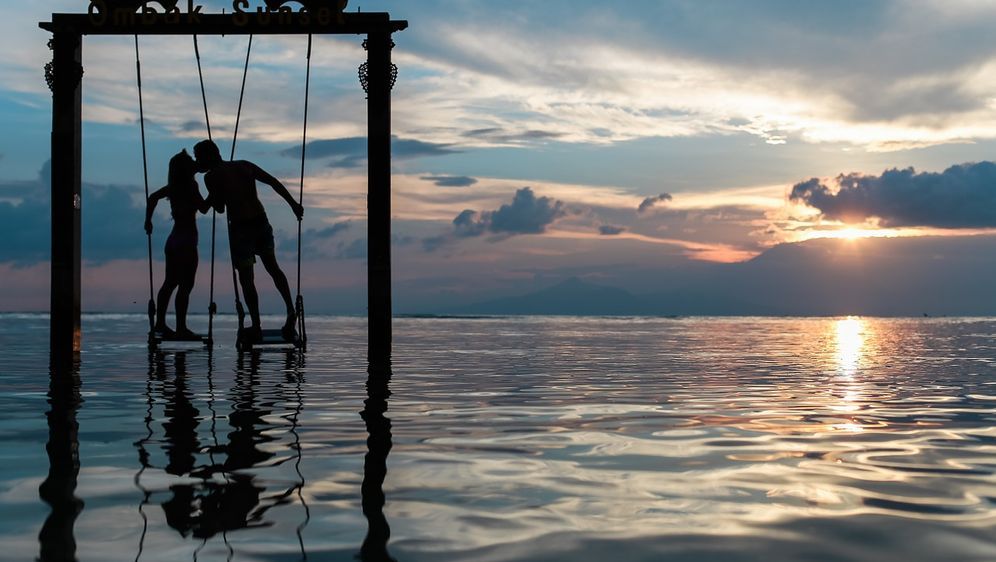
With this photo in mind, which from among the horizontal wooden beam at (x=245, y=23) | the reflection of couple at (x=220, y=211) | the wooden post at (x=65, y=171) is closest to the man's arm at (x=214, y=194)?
the reflection of couple at (x=220, y=211)

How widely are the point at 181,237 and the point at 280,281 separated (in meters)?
1.77

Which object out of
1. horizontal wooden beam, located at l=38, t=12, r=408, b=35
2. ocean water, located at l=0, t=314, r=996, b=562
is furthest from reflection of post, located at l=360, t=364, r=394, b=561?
horizontal wooden beam, located at l=38, t=12, r=408, b=35

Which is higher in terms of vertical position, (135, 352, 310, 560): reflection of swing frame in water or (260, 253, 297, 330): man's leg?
(260, 253, 297, 330): man's leg

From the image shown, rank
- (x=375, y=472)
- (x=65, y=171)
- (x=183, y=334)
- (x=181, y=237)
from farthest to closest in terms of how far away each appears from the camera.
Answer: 1. (x=181, y=237)
2. (x=183, y=334)
3. (x=65, y=171)
4. (x=375, y=472)

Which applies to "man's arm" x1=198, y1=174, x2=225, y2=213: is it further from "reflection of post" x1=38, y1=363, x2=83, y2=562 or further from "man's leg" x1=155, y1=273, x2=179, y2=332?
"reflection of post" x1=38, y1=363, x2=83, y2=562

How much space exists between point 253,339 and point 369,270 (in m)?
1.74

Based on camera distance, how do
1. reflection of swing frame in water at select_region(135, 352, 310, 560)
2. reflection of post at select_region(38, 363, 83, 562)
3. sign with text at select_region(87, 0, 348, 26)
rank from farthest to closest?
sign with text at select_region(87, 0, 348, 26) → reflection of swing frame in water at select_region(135, 352, 310, 560) → reflection of post at select_region(38, 363, 83, 562)

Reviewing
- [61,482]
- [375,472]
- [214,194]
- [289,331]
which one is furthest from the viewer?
[214,194]

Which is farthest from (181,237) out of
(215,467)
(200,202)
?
(215,467)

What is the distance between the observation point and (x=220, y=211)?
13.3 meters

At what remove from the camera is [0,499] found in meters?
3.58

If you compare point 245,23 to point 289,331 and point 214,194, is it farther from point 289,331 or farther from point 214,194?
point 289,331

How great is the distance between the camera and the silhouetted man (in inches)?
514

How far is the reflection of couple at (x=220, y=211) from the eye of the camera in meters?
13.1
